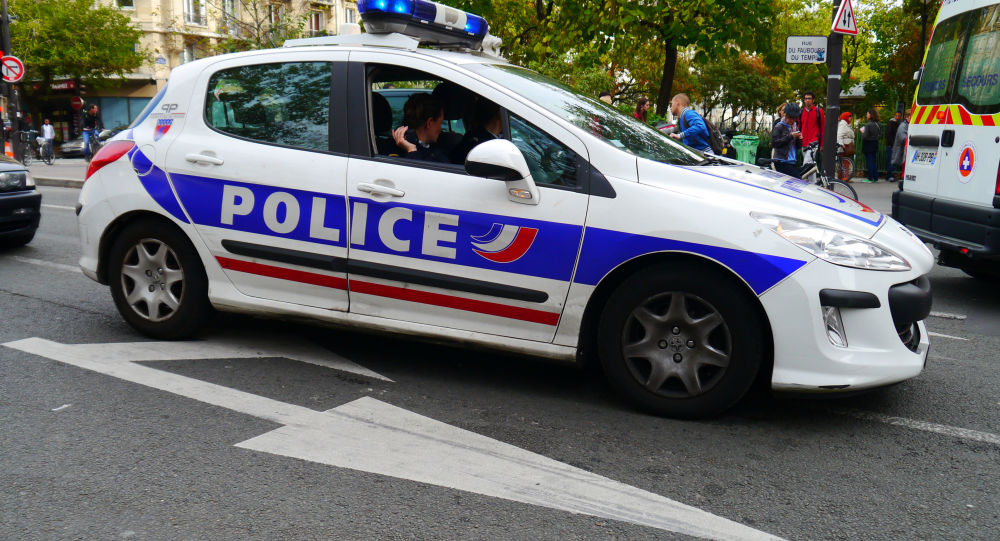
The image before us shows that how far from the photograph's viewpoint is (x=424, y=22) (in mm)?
4648

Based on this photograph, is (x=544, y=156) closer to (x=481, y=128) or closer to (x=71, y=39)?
(x=481, y=128)

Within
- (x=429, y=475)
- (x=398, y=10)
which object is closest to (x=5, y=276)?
(x=398, y=10)

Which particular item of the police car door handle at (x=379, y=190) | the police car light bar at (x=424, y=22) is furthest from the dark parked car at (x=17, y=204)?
the police car door handle at (x=379, y=190)

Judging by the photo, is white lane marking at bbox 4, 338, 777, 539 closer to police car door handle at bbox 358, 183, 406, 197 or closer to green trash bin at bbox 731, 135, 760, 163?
police car door handle at bbox 358, 183, 406, 197

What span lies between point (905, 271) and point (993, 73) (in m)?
3.41

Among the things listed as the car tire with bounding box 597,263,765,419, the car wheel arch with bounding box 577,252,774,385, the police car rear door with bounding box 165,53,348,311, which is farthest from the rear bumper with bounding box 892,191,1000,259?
the police car rear door with bounding box 165,53,348,311

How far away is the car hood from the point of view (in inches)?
142

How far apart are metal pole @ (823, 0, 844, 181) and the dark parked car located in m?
9.42

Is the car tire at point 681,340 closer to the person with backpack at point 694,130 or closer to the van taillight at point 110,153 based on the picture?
the van taillight at point 110,153

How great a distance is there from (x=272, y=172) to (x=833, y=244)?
266 centimetres

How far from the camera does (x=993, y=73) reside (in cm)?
610

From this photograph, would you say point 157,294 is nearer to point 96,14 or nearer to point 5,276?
point 5,276

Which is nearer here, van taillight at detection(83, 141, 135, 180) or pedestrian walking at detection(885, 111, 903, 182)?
van taillight at detection(83, 141, 135, 180)

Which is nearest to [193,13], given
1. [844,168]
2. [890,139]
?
[890,139]
